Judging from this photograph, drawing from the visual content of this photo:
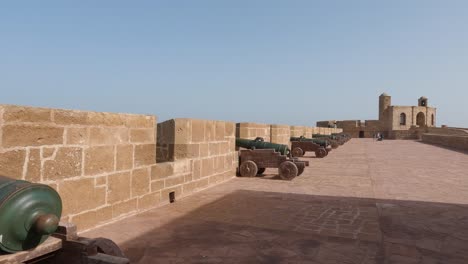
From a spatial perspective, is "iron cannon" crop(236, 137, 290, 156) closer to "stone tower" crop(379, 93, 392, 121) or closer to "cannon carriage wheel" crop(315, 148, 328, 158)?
"cannon carriage wheel" crop(315, 148, 328, 158)

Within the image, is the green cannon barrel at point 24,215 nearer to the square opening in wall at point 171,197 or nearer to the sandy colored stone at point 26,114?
the sandy colored stone at point 26,114

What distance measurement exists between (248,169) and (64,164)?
201 inches

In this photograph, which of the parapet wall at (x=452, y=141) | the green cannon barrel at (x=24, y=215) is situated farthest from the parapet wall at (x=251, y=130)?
the parapet wall at (x=452, y=141)

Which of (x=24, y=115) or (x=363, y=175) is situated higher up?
(x=24, y=115)

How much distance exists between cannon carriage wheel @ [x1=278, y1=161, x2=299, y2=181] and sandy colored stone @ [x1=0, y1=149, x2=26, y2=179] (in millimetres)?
5692

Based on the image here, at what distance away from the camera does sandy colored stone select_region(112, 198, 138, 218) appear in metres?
4.32

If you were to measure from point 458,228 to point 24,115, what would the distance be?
15.6ft

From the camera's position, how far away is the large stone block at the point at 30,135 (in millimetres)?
3047

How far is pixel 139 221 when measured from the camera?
4.30 m

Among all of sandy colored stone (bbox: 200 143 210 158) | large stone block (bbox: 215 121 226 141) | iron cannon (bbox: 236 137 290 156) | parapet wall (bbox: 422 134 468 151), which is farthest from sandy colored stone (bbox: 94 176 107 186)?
parapet wall (bbox: 422 134 468 151)

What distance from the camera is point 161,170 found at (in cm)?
529

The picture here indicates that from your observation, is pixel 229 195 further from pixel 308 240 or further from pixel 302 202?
pixel 308 240

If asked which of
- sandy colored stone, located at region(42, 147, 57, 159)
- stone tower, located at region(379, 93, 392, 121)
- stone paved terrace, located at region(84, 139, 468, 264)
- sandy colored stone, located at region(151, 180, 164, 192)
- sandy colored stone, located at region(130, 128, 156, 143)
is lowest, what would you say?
stone paved terrace, located at region(84, 139, 468, 264)

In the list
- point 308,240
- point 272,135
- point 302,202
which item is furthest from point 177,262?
point 272,135
